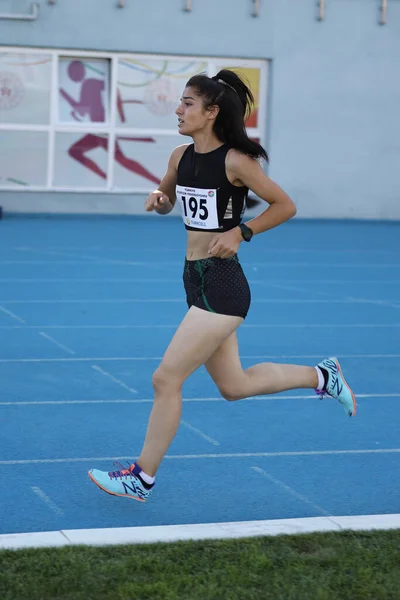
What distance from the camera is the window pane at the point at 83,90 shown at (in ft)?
74.1

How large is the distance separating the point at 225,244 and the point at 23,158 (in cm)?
1840

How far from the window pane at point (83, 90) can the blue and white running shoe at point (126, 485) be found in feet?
60.7

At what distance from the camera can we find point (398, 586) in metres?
3.84

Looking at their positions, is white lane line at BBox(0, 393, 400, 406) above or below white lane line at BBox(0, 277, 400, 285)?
below

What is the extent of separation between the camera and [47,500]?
4.98 metres

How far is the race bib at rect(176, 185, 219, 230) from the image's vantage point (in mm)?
4930

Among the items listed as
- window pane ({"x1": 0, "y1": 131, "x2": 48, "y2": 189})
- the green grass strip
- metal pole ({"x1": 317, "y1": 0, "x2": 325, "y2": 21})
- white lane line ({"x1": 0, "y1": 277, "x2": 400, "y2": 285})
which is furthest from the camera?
metal pole ({"x1": 317, "y1": 0, "x2": 325, "y2": 21})

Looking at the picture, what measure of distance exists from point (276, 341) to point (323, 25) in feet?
51.1

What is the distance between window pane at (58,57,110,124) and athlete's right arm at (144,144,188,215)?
17800 millimetres

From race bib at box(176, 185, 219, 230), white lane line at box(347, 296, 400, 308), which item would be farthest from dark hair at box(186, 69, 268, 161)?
white lane line at box(347, 296, 400, 308)

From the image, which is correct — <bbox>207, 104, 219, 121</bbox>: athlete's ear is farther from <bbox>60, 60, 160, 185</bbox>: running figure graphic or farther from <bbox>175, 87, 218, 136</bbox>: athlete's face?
<bbox>60, 60, 160, 185</bbox>: running figure graphic

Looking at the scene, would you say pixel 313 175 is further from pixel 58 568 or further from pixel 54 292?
pixel 58 568

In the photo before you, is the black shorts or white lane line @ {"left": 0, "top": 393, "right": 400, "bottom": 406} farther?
white lane line @ {"left": 0, "top": 393, "right": 400, "bottom": 406}

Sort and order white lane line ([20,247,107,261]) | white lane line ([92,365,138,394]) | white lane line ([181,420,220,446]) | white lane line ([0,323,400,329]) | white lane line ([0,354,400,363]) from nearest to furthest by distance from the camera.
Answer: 1. white lane line ([181,420,220,446])
2. white lane line ([92,365,138,394])
3. white lane line ([0,354,400,363])
4. white lane line ([0,323,400,329])
5. white lane line ([20,247,107,261])
